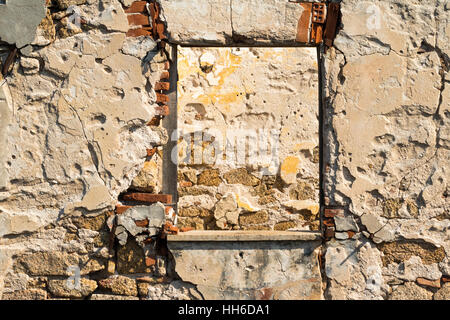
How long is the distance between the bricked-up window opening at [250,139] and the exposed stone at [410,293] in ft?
6.72

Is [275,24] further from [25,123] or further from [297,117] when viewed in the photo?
[297,117]

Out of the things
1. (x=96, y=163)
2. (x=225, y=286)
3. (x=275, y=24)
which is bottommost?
(x=225, y=286)

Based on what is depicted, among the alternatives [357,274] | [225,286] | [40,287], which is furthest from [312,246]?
[40,287]

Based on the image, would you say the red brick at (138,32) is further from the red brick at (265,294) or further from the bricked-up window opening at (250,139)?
the bricked-up window opening at (250,139)

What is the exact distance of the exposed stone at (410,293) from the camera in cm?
345

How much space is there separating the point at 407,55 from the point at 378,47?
0.63 feet

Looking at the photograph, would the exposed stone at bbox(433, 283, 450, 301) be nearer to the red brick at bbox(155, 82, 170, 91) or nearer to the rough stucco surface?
the rough stucco surface

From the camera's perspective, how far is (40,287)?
3.57m

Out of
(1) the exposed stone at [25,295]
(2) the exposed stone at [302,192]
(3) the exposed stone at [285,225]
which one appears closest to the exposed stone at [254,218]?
(3) the exposed stone at [285,225]

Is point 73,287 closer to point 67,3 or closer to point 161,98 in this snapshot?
point 161,98

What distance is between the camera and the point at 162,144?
3.59 meters

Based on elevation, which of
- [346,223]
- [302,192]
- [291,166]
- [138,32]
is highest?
[138,32]

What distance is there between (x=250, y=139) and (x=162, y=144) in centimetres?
211

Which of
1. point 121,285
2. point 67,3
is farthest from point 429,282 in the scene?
point 67,3
